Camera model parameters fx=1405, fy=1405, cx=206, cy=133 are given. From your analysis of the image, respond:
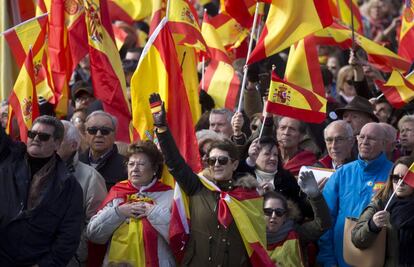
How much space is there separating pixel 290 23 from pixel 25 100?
243cm

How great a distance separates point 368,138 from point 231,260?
69.6 inches

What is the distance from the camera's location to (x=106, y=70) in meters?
13.1

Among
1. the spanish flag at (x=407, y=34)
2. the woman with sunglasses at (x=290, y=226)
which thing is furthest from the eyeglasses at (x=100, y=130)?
the spanish flag at (x=407, y=34)

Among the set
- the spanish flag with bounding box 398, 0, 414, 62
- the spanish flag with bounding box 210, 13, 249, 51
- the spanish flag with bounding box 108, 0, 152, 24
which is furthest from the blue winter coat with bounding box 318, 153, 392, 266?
the spanish flag with bounding box 108, 0, 152, 24

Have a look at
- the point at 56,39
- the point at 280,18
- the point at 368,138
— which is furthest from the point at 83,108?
the point at 368,138

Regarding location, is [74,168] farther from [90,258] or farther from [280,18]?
[280,18]

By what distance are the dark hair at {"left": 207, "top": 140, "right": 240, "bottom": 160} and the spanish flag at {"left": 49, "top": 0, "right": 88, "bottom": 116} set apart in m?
2.69

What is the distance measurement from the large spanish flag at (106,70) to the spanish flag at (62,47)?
26cm

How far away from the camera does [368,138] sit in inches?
462

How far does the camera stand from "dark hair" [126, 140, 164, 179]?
11.0 meters

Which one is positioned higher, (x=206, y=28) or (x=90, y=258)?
(x=206, y=28)

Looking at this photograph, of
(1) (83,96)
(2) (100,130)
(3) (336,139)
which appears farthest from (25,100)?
(3) (336,139)

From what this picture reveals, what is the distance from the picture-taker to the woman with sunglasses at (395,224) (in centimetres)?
1100

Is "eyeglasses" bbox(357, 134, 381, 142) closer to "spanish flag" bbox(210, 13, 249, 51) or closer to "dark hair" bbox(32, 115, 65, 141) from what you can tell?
"dark hair" bbox(32, 115, 65, 141)
